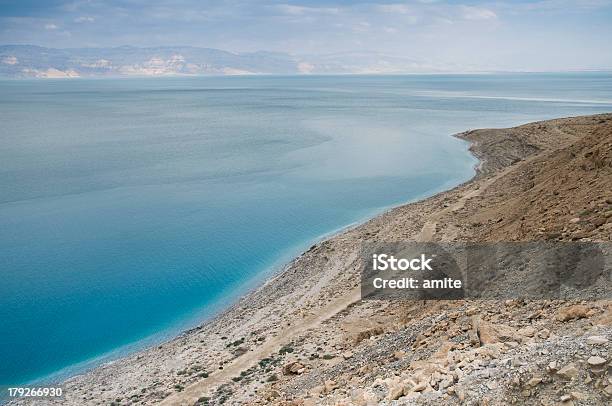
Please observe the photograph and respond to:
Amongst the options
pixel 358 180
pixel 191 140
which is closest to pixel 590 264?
pixel 358 180

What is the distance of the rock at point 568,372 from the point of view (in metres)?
8.30

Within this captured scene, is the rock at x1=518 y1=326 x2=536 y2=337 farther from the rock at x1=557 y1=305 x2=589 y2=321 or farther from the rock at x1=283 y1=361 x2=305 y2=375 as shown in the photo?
the rock at x1=283 y1=361 x2=305 y2=375

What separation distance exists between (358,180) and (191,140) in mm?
33275

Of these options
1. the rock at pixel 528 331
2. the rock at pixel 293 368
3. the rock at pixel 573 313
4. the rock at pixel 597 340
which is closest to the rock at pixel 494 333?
the rock at pixel 528 331

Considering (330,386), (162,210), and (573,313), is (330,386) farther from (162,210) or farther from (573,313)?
(162,210)

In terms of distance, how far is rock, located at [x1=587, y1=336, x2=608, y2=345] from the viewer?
8781mm

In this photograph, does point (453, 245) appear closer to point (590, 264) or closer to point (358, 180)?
point (590, 264)

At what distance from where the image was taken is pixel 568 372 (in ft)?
27.4

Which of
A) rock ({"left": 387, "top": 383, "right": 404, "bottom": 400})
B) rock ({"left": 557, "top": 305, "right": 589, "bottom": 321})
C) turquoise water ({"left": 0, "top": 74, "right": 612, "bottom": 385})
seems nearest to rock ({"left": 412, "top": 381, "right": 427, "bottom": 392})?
rock ({"left": 387, "top": 383, "right": 404, "bottom": 400})

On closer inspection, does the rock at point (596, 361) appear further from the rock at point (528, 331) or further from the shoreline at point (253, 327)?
the shoreline at point (253, 327)

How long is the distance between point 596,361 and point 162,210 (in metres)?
33.7

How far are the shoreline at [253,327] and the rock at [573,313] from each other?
27.1 ft

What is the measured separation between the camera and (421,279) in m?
19.4

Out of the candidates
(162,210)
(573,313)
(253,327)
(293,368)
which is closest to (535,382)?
(573,313)
